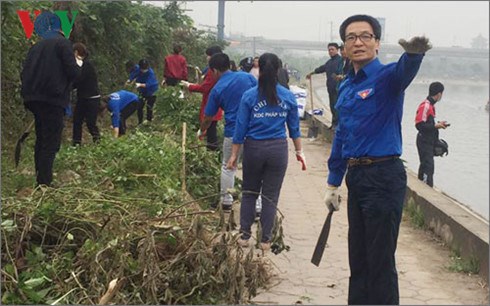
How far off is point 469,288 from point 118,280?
276 centimetres

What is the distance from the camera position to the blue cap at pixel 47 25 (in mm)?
6301

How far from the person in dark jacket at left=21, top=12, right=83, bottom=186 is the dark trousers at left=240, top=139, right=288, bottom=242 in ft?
5.93

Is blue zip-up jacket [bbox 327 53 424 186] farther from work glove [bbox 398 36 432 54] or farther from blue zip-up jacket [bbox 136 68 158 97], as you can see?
blue zip-up jacket [bbox 136 68 158 97]

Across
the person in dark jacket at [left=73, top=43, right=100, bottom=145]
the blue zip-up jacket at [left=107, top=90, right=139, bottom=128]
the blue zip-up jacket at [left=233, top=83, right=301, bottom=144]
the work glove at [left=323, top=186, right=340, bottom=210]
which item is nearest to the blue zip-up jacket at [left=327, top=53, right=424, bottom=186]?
the work glove at [left=323, top=186, right=340, bottom=210]

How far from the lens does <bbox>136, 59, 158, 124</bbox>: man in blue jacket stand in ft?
37.7

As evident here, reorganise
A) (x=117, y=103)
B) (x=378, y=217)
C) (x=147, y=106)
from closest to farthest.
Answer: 1. (x=378, y=217)
2. (x=117, y=103)
3. (x=147, y=106)

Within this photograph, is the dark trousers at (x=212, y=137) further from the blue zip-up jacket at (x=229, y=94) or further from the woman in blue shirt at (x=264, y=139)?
the woman in blue shirt at (x=264, y=139)

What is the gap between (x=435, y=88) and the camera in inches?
357

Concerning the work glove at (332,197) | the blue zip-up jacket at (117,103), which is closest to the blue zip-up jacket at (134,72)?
the blue zip-up jacket at (117,103)

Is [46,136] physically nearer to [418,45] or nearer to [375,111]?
[375,111]

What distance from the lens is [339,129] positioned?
12.4 ft

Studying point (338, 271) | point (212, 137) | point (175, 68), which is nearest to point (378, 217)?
point (338, 271)

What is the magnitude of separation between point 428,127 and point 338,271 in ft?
15.4

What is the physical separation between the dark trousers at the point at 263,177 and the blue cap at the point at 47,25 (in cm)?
238
